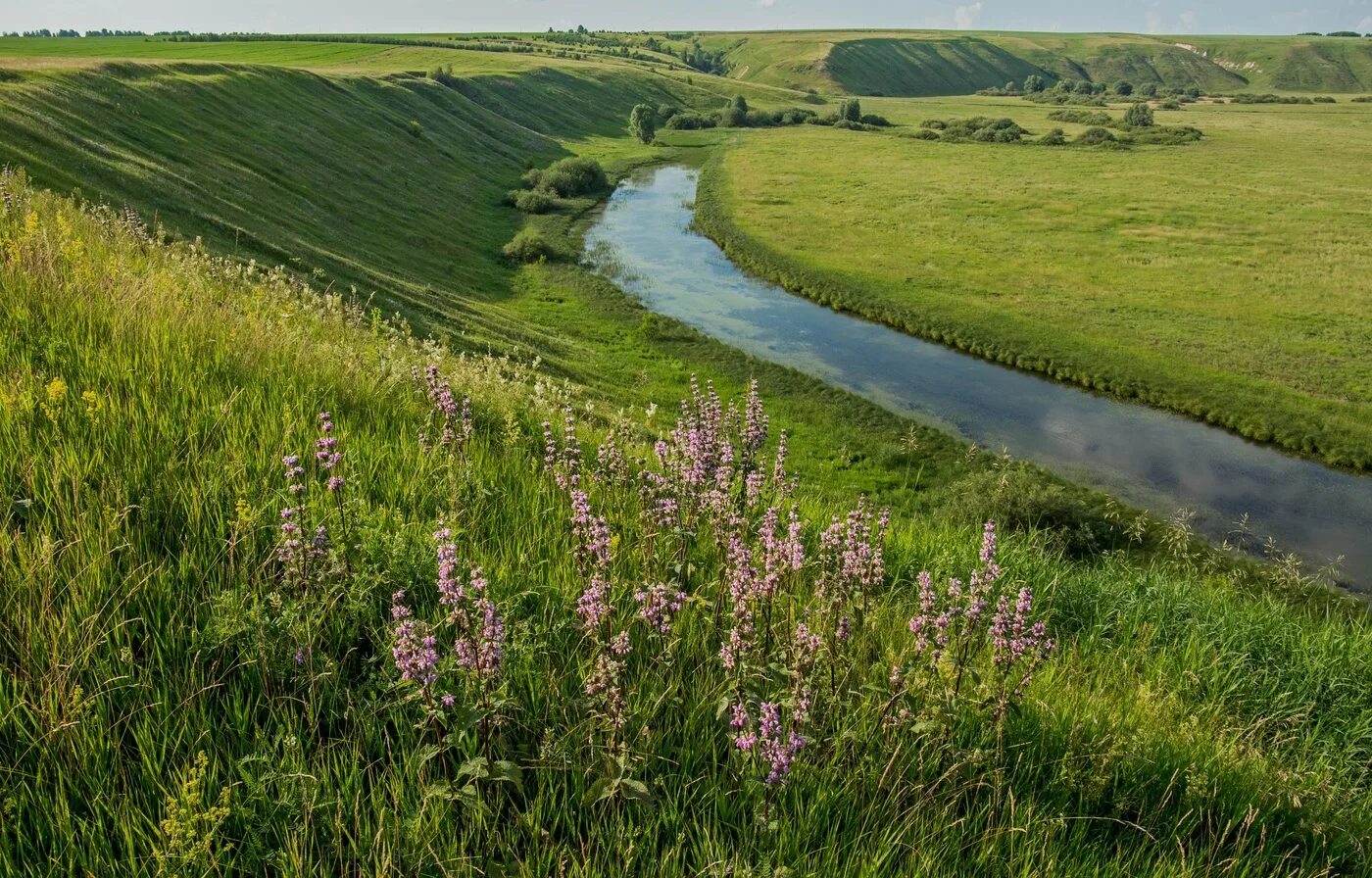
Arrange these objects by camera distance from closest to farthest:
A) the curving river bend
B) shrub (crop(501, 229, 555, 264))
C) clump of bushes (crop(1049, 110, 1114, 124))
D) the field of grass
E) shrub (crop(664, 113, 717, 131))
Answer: the curving river bend
the field of grass
shrub (crop(501, 229, 555, 264))
shrub (crop(664, 113, 717, 131))
clump of bushes (crop(1049, 110, 1114, 124))

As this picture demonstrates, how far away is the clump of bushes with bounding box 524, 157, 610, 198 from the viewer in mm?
73125

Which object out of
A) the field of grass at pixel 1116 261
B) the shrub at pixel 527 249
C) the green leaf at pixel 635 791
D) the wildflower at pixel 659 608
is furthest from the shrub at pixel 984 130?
the green leaf at pixel 635 791

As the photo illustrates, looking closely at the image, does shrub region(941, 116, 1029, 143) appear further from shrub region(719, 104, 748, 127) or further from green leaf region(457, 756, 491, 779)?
green leaf region(457, 756, 491, 779)

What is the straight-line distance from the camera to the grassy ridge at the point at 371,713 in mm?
3008

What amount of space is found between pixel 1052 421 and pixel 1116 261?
1182 inches

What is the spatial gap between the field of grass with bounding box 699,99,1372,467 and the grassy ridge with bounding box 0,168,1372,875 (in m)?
33.0

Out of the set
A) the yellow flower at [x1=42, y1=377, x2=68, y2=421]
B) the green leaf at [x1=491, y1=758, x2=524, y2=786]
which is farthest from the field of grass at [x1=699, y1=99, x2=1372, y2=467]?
the yellow flower at [x1=42, y1=377, x2=68, y2=421]

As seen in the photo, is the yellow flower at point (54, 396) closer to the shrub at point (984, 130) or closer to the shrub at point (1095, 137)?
the shrub at point (1095, 137)

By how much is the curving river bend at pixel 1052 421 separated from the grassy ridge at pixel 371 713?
903 inches

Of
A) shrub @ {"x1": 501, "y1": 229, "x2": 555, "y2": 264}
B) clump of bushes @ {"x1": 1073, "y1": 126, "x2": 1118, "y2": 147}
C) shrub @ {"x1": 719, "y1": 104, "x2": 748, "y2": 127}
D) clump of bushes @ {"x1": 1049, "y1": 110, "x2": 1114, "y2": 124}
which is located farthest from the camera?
clump of bushes @ {"x1": 1049, "y1": 110, "x2": 1114, "y2": 124}

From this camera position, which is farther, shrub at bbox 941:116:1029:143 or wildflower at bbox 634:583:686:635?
shrub at bbox 941:116:1029:143

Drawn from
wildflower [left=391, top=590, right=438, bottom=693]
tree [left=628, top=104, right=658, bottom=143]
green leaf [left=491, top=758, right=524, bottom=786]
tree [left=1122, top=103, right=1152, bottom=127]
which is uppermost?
tree [left=1122, top=103, right=1152, bottom=127]

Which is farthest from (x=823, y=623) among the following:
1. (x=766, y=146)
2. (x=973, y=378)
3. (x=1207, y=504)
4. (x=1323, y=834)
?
(x=766, y=146)

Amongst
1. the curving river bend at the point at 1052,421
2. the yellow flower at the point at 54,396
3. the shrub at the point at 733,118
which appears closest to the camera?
the yellow flower at the point at 54,396
